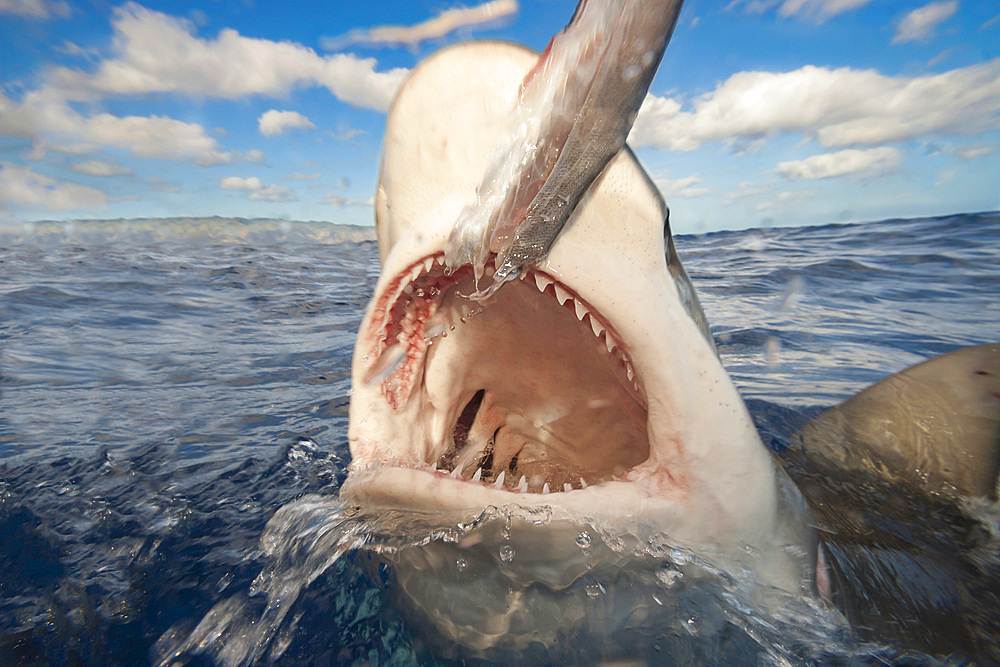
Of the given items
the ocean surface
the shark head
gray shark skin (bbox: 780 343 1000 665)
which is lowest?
the ocean surface

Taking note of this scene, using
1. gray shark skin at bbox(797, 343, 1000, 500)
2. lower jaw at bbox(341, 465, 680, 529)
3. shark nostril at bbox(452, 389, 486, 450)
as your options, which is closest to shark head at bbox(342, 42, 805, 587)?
lower jaw at bbox(341, 465, 680, 529)

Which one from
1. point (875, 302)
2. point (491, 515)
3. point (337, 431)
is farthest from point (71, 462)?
point (875, 302)

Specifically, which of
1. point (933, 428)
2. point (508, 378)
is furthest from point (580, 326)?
point (933, 428)

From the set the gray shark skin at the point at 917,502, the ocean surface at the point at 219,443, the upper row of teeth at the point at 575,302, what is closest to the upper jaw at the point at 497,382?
the upper row of teeth at the point at 575,302

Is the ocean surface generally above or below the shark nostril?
below

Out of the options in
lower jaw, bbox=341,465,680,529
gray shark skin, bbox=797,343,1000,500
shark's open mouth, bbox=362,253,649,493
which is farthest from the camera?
gray shark skin, bbox=797,343,1000,500

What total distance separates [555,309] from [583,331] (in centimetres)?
8

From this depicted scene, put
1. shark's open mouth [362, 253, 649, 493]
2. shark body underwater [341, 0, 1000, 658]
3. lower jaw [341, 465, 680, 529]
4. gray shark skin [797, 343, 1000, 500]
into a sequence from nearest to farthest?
shark body underwater [341, 0, 1000, 658] < lower jaw [341, 465, 680, 529] < shark's open mouth [362, 253, 649, 493] < gray shark skin [797, 343, 1000, 500]

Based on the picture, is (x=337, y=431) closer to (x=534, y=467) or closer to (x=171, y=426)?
(x=171, y=426)

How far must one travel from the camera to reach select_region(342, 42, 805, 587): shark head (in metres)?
0.87

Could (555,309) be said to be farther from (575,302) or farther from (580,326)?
(575,302)

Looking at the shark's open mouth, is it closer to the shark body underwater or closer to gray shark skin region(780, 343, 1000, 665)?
the shark body underwater

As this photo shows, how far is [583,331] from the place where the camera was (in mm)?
1278

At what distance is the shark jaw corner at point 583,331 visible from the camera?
2.87ft
